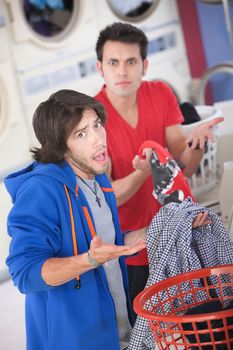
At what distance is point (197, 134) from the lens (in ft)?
8.75

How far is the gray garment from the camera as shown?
1987 mm

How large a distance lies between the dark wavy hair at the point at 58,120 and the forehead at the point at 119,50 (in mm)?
784

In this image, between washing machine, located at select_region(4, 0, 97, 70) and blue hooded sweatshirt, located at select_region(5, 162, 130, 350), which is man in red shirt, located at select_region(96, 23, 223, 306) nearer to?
blue hooded sweatshirt, located at select_region(5, 162, 130, 350)

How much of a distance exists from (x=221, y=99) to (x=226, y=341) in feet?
16.0

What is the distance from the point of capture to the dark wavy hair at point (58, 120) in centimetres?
189

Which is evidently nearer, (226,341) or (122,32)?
(226,341)

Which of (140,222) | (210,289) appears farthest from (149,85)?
(210,289)

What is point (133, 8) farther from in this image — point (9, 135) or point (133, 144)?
point (133, 144)

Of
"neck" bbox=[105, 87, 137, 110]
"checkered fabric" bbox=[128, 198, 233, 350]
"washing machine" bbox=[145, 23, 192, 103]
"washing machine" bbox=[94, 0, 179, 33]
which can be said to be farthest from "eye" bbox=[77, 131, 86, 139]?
"washing machine" bbox=[145, 23, 192, 103]

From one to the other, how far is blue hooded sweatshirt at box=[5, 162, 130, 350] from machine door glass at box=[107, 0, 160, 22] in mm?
3749

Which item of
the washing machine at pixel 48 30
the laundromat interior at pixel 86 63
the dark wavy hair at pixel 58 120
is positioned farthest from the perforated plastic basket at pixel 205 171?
the washing machine at pixel 48 30

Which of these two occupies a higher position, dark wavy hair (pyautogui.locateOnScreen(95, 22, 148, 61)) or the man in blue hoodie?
dark wavy hair (pyautogui.locateOnScreen(95, 22, 148, 61))

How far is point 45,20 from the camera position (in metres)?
4.93

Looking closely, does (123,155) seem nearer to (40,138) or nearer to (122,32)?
(122,32)
